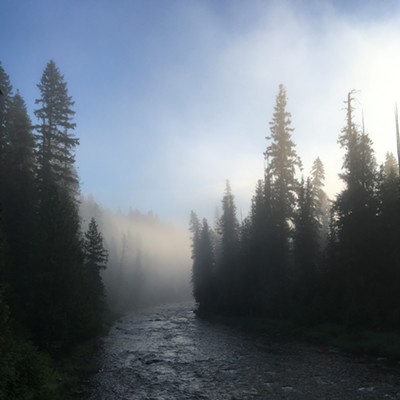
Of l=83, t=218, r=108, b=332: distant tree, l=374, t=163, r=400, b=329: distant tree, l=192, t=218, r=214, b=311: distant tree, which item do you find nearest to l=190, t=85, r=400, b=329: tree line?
l=374, t=163, r=400, b=329: distant tree

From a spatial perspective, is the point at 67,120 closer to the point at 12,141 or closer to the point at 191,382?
the point at 12,141

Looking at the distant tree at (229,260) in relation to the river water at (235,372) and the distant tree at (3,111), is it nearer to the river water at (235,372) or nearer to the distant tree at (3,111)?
the river water at (235,372)

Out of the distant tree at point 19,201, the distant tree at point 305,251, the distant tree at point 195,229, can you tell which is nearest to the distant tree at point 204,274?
the distant tree at point 195,229

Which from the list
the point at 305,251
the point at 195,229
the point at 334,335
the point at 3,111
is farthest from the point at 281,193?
the point at 195,229

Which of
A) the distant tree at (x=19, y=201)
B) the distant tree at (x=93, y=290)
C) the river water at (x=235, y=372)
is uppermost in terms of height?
the distant tree at (x=19, y=201)

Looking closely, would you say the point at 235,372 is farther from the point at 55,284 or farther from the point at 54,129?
the point at 54,129

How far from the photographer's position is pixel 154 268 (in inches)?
6521

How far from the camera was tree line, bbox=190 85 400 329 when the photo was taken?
3053 cm

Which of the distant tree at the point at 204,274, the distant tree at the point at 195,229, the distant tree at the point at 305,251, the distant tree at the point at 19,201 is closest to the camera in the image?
the distant tree at the point at 19,201

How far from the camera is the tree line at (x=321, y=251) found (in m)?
30.5

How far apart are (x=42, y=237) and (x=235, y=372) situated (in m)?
15.9

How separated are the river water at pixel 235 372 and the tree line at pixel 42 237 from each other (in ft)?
12.9

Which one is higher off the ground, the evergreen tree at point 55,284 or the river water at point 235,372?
the evergreen tree at point 55,284

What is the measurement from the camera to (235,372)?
21.1 meters
